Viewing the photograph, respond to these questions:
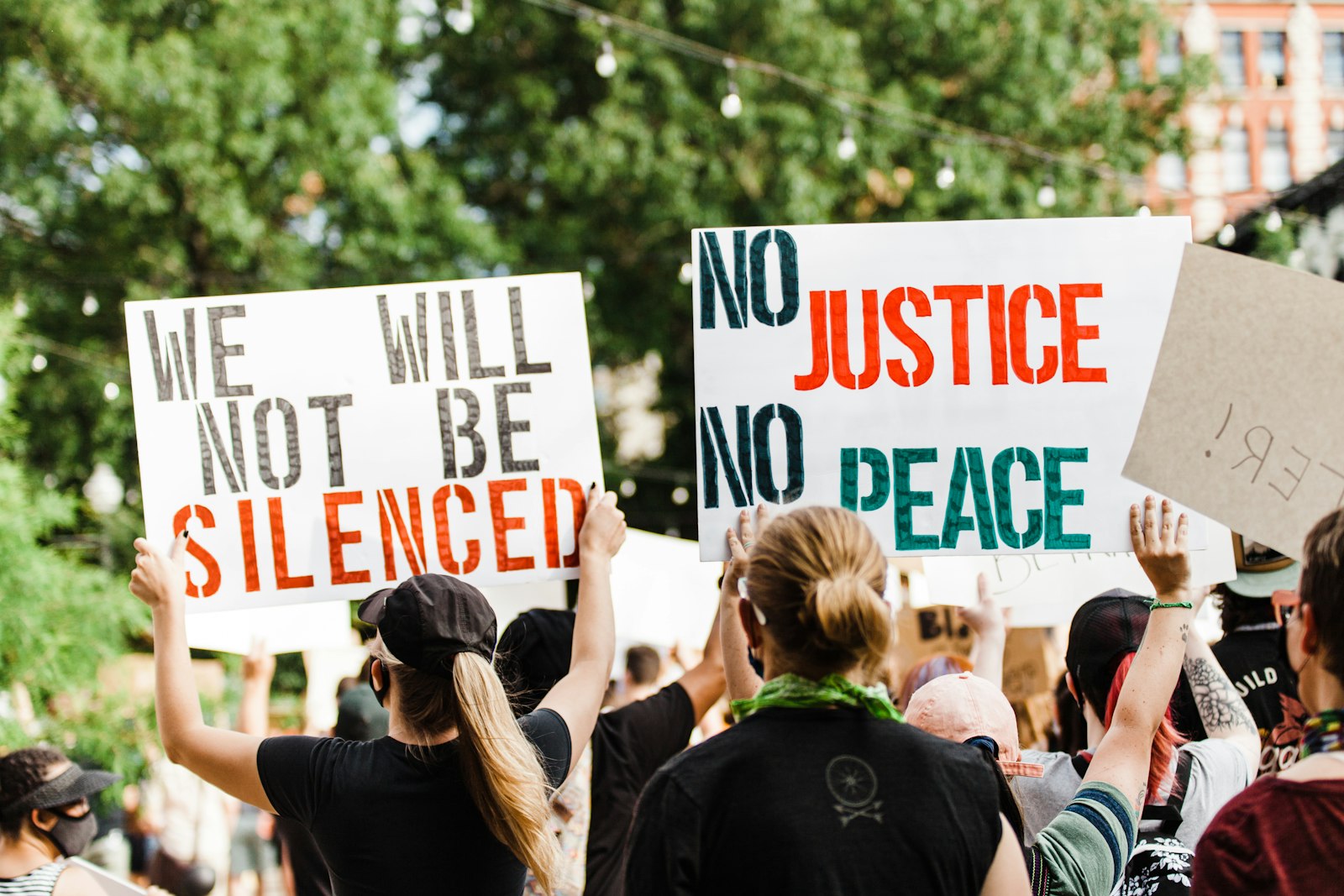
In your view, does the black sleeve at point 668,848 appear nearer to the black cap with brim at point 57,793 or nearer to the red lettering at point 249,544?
the red lettering at point 249,544

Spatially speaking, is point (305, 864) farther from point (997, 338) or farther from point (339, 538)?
point (997, 338)

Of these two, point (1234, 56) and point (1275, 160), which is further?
point (1234, 56)

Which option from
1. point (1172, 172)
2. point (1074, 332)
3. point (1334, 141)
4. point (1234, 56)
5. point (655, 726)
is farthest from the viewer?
point (1234, 56)

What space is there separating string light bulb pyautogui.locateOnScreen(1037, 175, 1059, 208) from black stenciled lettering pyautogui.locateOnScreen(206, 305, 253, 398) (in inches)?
529

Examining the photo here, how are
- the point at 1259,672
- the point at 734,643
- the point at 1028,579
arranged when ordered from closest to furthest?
the point at 734,643
the point at 1259,672
the point at 1028,579

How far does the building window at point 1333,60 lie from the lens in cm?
3959

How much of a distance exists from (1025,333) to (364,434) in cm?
160

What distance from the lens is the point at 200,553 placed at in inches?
122

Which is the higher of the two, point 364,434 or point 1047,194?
point 1047,194

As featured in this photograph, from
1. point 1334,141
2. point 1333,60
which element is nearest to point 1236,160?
point 1334,141

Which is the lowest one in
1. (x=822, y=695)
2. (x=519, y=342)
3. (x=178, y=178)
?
(x=822, y=695)

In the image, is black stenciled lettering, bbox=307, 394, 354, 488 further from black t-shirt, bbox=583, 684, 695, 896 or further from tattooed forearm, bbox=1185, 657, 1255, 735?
tattooed forearm, bbox=1185, 657, 1255, 735

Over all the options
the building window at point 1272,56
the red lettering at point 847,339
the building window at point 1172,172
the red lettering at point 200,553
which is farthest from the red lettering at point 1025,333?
the building window at point 1272,56

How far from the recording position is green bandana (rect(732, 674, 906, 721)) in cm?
174
